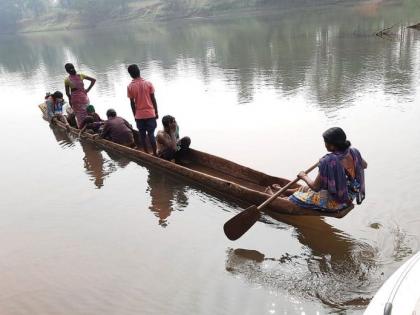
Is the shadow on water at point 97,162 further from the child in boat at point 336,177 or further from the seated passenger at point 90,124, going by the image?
the child in boat at point 336,177

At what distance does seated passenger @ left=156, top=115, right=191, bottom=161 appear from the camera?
673cm

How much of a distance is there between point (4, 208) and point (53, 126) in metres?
4.78

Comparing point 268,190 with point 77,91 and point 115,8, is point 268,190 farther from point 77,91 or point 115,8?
point 115,8

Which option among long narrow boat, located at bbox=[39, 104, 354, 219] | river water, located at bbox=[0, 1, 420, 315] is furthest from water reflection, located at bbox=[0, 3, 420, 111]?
long narrow boat, located at bbox=[39, 104, 354, 219]

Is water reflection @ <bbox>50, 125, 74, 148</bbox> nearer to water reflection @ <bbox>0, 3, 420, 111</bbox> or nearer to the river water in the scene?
the river water

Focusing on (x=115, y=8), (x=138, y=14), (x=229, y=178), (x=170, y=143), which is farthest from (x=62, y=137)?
(x=115, y=8)

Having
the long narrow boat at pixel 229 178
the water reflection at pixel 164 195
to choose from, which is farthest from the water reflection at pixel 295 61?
the water reflection at pixel 164 195

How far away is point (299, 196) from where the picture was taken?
472cm

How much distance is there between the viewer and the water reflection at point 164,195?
607 cm

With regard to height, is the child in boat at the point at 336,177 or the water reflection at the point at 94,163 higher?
the child in boat at the point at 336,177

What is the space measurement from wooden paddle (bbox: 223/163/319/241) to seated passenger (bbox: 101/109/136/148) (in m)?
4.05

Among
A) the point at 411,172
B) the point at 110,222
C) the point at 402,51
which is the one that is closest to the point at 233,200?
the point at 110,222

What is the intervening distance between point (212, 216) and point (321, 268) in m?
1.83

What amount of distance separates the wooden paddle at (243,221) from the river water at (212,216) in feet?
0.83
